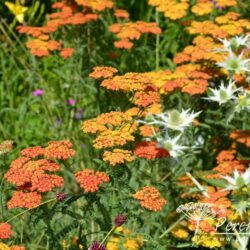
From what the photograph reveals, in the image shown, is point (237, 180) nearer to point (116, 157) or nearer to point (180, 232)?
point (180, 232)

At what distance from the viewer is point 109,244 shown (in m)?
2.99

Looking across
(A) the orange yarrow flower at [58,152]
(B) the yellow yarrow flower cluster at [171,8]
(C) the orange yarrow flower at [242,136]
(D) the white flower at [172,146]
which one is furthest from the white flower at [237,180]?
(B) the yellow yarrow flower cluster at [171,8]

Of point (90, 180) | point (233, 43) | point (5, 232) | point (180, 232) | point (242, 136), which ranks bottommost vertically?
point (180, 232)

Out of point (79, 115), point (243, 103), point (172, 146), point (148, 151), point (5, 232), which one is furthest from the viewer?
point (79, 115)

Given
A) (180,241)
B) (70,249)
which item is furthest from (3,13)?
(70,249)

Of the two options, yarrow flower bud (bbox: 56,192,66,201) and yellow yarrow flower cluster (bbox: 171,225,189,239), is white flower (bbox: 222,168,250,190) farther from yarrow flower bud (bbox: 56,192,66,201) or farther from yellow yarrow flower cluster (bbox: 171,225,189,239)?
yarrow flower bud (bbox: 56,192,66,201)

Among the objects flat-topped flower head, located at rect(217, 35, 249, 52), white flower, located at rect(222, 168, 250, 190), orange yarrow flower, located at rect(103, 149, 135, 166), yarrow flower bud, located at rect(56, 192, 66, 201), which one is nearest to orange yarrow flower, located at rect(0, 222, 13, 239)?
yarrow flower bud, located at rect(56, 192, 66, 201)

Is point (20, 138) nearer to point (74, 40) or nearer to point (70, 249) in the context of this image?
point (74, 40)

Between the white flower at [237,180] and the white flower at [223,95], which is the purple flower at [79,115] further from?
the white flower at [237,180]

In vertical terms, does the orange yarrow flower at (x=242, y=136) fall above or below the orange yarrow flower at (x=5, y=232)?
below

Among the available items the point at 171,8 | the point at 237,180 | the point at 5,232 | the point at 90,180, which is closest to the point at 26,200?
the point at 5,232

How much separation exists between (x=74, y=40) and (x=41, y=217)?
85.7 inches

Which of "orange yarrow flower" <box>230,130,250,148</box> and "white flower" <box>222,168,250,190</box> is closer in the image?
"white flower" <box>222,168,250,190</box>

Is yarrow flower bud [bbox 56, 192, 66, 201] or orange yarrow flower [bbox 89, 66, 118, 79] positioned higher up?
orange yarrow flower [bbox 89, 66, 118, 79]
